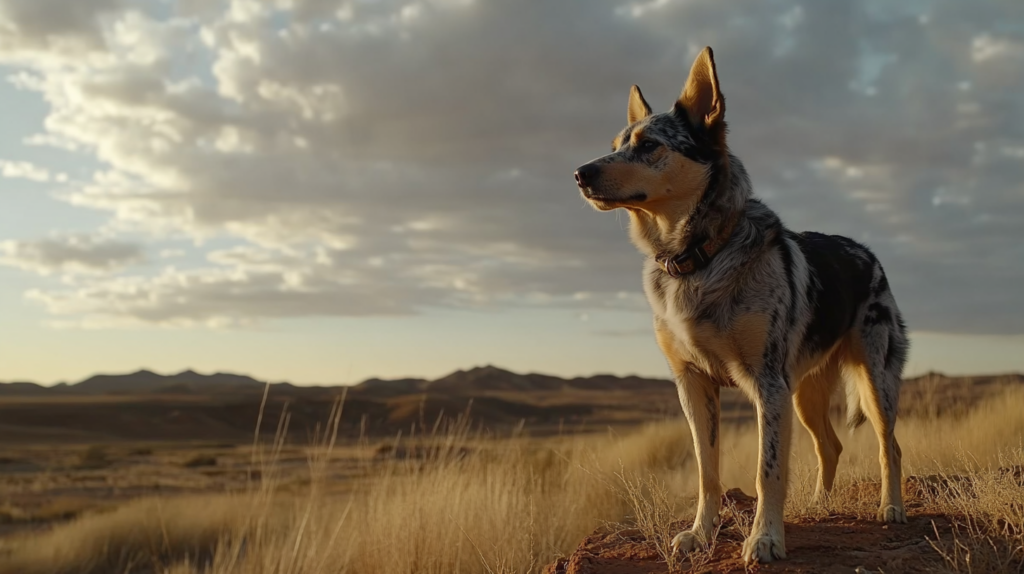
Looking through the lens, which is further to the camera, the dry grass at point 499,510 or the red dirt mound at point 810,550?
the dry grass at point 499,510

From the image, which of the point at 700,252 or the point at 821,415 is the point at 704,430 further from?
the point at 821,415

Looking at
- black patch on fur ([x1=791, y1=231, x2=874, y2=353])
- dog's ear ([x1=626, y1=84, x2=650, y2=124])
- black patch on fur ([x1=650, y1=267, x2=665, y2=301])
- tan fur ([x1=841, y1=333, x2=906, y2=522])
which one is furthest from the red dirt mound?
dog's ear ([x1=626, y1=84, x2=650, y2=124])

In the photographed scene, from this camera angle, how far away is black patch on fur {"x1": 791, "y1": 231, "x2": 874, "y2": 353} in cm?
457

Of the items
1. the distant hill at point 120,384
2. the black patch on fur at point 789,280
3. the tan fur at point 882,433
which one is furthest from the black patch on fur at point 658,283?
the distant hill at point 120,384

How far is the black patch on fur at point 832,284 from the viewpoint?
457cm

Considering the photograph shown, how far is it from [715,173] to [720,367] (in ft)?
3.38

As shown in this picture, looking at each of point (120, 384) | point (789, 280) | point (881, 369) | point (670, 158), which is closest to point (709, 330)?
point (789, 280)

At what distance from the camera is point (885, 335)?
517cm

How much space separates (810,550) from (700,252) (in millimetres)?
1576

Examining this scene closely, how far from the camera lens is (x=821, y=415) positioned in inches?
220

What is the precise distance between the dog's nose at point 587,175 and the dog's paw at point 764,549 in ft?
6.33

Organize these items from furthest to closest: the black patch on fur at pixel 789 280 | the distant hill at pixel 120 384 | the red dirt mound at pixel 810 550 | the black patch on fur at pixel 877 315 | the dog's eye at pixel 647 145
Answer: the distant hill at pixel 120 384 < the black patch on fur at pixel 877 315 < the dog's eye at pixel 647 145 < the black patch on fur at pixel 789 280 < the red dirt mound at pixel 810 550

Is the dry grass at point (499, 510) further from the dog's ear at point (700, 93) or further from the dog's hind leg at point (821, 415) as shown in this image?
the dog's ear at point (700, 93)

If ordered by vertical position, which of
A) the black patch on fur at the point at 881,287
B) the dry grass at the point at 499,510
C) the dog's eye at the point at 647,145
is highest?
the dog's eye at the point at 647,145
